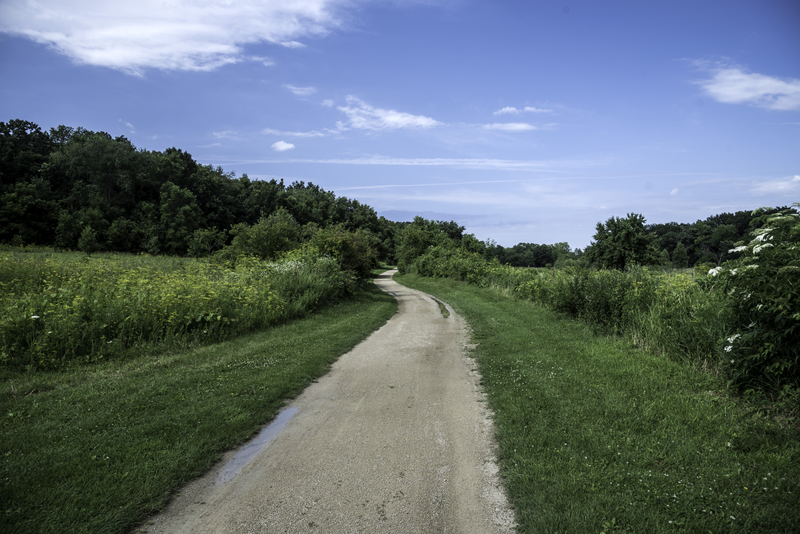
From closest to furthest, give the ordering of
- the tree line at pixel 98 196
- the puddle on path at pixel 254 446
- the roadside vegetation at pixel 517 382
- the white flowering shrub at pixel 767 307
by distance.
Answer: the roadside vegetation at pixel 517 382, the puddle on path at pixel 254 446, the white flowering shrub at pixel 767 307, the tree line at pixel 98 196

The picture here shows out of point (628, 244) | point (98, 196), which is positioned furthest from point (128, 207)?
point (628, 244)

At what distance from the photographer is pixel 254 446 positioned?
15.0ft

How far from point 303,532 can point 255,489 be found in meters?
0.83

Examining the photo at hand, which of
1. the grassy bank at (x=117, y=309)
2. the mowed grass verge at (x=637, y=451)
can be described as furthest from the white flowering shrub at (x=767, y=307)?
the grassy bank at (x=117, y=309)

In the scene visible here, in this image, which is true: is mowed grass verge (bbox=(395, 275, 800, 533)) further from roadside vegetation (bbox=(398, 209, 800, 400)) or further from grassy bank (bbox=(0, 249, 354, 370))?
grassy bank (bbox=(0, 249, 354, 370))

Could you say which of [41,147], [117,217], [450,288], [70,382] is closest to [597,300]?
[70,382]

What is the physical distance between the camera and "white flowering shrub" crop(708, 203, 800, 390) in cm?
475

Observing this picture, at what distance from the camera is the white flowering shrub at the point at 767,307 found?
4754mm

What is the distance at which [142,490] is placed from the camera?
3.52m

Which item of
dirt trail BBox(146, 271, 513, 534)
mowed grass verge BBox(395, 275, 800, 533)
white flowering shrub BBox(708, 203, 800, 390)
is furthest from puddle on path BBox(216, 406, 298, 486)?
white flowering shrub BBox(708, 203, 800, 390)

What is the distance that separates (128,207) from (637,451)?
222ft

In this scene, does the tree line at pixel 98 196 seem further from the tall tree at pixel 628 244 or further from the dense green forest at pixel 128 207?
the tall tree at pixel 628 244

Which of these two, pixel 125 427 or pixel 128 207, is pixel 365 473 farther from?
pixel 128 207

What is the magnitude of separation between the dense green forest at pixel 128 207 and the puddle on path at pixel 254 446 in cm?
2060
